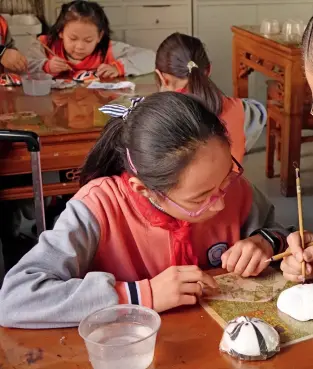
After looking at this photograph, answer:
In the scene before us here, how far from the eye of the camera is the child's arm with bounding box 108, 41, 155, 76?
2764 millimetres

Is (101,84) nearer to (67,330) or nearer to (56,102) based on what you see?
(56,102)

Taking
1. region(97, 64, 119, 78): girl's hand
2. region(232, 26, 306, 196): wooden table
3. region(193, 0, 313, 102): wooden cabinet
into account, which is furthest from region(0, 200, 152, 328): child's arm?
region(193, 0, 313, 102): wooden cabinet

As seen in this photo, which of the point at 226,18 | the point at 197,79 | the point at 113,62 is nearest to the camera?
the point at 197,79

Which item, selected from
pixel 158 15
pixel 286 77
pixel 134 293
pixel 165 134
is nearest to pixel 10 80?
pixel 286 77

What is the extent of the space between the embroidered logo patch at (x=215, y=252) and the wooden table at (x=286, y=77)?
185 cm

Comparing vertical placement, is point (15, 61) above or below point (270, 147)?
above

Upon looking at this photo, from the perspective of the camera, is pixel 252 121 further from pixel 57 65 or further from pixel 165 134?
pixel 165 134

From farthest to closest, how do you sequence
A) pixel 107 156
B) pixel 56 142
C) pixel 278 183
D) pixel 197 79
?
1. pixel 278 183
2. pixel 197 79
3. pixel 56 142
4. pixel 107 156

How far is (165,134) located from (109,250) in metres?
0.26

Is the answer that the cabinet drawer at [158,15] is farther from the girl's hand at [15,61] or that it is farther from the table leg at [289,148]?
the girl's hand at [15,61]

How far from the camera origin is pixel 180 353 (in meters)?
0.88

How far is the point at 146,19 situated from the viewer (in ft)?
14.3

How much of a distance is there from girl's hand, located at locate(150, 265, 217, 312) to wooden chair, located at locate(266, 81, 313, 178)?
90.3 inches

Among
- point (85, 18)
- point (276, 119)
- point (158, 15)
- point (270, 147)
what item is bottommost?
point (270, 147)
